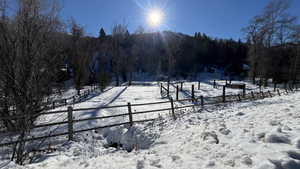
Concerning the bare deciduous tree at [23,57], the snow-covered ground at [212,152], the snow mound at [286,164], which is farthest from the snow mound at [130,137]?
the snow mound at [286,164]

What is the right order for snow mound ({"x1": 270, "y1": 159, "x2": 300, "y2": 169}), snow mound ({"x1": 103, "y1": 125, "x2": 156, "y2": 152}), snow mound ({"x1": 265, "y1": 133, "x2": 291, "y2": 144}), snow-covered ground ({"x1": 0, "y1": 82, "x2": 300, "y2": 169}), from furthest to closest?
1. snow mound ({"x1": 103, "y1": 125, "x2": 156, "y2": 152})
2. snow mound ({"x1": 265, "y1": 133, "x2": 291, "y2": 144})
3. snow-covered ground ({"x1": 0, "y1": 82, "x2": 300, "y2": 169})
4. snow mound ({"x1": 270, "y1": 159, "x2": 300, "y2": 169})

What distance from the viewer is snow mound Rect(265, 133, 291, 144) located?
320 cm

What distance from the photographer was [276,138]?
3270 millimetres

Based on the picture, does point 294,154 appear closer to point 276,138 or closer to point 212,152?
point 276,138

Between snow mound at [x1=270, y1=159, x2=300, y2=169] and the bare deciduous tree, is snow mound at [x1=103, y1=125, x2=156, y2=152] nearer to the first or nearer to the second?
the bare deciduous tree

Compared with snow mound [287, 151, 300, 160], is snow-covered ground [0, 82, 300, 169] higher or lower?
lower

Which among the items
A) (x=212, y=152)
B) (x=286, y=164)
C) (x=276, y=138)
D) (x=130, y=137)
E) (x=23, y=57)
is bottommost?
(x=130, y=137)

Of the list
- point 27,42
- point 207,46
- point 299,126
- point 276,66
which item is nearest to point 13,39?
point 27,42

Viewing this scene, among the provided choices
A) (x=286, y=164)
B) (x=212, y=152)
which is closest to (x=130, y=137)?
(x=212, y=152)

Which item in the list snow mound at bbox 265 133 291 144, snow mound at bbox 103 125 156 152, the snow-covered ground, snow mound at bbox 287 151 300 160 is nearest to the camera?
snow mound at bbox 287 151 300 160

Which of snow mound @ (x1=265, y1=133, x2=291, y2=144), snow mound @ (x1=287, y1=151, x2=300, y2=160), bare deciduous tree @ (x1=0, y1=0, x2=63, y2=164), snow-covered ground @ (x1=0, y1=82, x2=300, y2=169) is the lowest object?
snow-covered ground @ (x1=0, y1=82, x2=300, y2=169)

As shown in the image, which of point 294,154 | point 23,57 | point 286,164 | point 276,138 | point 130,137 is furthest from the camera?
point 130,137

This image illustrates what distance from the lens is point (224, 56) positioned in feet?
222

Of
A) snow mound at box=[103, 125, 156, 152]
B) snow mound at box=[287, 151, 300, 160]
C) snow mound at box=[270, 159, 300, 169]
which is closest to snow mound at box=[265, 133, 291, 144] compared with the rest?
snow mound at box=[287, 151, 300, 160]
